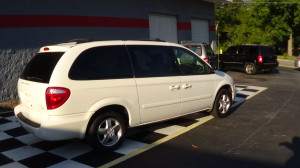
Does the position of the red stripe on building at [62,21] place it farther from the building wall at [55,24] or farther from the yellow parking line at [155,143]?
the yellow parking line at [155,143]

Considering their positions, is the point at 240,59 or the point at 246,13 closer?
the point at 240,59

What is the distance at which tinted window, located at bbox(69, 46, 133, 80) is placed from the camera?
166 inches

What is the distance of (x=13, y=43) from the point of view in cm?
843

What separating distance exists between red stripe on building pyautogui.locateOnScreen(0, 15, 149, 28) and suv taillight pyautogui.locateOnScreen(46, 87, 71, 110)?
5325mm

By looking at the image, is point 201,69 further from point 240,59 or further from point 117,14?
point 240,59

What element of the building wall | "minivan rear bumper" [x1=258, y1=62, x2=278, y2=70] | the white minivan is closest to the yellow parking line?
the white minivan

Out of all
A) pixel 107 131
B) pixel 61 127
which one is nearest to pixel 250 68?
pixel 107 131

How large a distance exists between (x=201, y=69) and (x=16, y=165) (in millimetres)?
3755

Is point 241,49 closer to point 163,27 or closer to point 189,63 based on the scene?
point 163,27

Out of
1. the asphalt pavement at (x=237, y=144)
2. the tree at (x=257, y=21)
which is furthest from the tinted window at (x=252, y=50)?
the tree at (x=257, y=21)

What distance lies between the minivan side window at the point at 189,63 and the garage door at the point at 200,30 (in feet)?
36.9

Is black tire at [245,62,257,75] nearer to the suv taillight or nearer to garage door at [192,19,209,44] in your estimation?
garage door at [192,19,209,44]

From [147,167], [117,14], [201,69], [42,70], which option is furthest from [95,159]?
[117,14]

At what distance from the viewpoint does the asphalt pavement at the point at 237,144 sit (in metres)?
4.19
